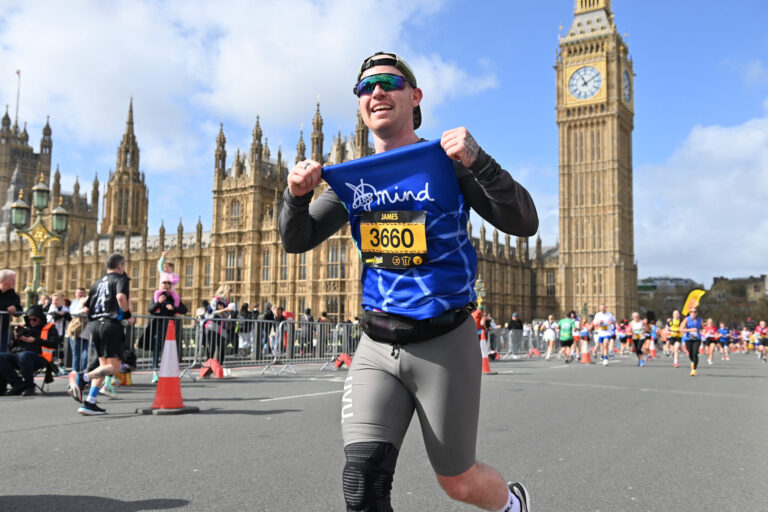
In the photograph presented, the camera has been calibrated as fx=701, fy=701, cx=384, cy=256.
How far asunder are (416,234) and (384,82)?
581 millimetres

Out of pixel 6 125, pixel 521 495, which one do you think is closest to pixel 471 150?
pixel 521 495

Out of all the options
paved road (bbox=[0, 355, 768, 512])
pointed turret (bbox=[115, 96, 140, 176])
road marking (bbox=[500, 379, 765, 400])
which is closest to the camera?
paved road (bbox=[0, 355, 768, 512])

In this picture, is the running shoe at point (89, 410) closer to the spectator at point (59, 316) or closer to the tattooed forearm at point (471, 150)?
the spectator at point (59, 316)

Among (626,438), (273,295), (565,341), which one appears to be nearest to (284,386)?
(626,438)

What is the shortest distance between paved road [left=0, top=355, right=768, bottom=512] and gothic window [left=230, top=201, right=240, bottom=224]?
1516 inches

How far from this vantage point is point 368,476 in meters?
2.17

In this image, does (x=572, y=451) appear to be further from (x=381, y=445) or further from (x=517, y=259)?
(x=517, y=259)

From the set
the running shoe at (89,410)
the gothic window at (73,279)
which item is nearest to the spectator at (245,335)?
the running shoe at (89,410)

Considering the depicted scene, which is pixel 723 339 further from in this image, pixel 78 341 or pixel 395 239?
pixel 395 239

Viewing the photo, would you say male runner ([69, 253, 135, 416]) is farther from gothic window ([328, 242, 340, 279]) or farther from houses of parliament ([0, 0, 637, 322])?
houses of parliament ([0, 0, 637, 322])

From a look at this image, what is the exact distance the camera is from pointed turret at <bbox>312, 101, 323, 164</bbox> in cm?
4316

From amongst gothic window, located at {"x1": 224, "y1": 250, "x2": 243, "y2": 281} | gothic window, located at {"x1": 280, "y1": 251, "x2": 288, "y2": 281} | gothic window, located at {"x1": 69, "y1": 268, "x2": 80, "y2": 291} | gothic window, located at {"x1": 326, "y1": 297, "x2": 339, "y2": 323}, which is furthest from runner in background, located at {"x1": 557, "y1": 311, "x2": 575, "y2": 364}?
gothic window, located at {"x1": 69, "y1": 268, "x2": 80, "y2": 291}

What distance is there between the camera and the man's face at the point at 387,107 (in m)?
2.51

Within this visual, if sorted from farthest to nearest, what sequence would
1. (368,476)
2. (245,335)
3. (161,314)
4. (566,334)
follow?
(566,334) < (245,335) < (161,314) < (368,476)
